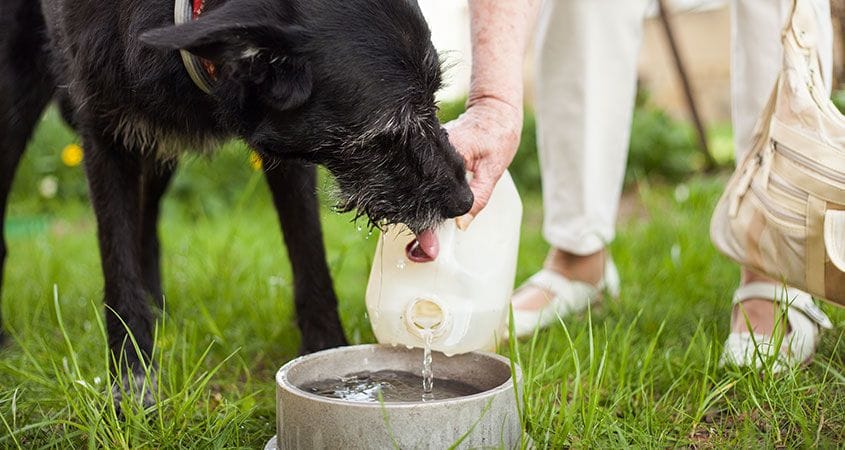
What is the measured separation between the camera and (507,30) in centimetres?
214

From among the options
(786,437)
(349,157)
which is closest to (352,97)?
(349,157)

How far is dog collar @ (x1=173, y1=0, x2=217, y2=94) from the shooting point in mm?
1903

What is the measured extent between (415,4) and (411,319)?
2.35 ft

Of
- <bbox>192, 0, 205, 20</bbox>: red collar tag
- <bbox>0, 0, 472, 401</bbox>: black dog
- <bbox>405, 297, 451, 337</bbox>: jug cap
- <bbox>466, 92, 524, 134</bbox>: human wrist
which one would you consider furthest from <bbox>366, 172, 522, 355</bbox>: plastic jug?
<bbox>192, 0, 205, 20</bbox>: red collar tag

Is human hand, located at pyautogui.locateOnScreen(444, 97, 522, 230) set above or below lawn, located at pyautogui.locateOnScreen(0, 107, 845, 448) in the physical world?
above

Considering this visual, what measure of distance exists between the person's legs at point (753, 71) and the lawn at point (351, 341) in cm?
15

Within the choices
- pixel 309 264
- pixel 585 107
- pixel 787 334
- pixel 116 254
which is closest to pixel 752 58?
pixel 585 107

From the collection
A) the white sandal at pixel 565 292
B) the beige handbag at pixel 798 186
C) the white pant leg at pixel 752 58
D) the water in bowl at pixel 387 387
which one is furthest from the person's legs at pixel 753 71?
the water in bowl at pixel 387 387

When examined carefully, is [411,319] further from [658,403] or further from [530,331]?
[530,331]

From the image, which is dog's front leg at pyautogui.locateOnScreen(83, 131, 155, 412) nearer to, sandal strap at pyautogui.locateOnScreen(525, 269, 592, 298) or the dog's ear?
the dog's ear

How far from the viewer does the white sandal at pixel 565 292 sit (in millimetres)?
2871

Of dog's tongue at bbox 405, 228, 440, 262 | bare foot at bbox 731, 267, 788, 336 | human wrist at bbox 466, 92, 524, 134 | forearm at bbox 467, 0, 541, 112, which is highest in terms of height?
forearm at bbox 467, 0, 541, 112

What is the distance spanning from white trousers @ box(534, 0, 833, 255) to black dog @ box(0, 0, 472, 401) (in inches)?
41.4

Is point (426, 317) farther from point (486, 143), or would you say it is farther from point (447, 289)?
point (486, 143)
